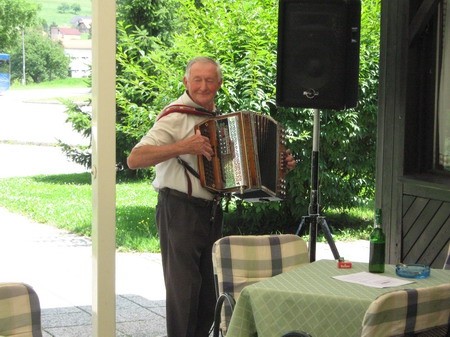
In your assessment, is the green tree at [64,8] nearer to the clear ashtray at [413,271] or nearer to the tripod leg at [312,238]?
the tripod leg at [312,238]

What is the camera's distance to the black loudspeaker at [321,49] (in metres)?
6.07

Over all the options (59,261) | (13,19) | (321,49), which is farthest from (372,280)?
(13,19)

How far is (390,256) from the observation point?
6.48 meters

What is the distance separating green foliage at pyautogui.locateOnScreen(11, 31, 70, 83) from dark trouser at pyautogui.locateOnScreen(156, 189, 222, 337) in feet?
13.5

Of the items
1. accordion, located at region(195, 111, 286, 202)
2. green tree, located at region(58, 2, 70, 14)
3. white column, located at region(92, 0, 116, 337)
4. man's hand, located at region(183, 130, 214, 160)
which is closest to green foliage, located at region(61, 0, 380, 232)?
green tree, located at region(58, 2, 70, 14)

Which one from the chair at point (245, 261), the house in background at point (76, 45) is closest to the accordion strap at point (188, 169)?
the chair at point (245, 261)

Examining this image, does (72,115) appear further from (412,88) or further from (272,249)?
(272,249)

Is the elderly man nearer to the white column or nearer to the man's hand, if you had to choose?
A: the man's hand

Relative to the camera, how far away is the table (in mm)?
3691

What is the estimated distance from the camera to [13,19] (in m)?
9.75

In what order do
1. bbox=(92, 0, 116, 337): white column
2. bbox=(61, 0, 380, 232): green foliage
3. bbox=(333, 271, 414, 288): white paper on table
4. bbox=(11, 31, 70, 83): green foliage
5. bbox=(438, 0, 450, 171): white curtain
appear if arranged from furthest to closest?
bbox=(61, 0, 380, 232): green foliage → bbox=(11, 31, 70, 83): green foliage → bbox=(438, 0, 450, 171): white curtain → bbox=(92, 0, 116, 337): white column → bbox=(333, 271, 414, 288): white paper on table

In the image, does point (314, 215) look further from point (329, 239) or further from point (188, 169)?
point (188, 169)

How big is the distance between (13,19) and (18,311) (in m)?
6.77

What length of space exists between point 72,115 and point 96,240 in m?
7.61
